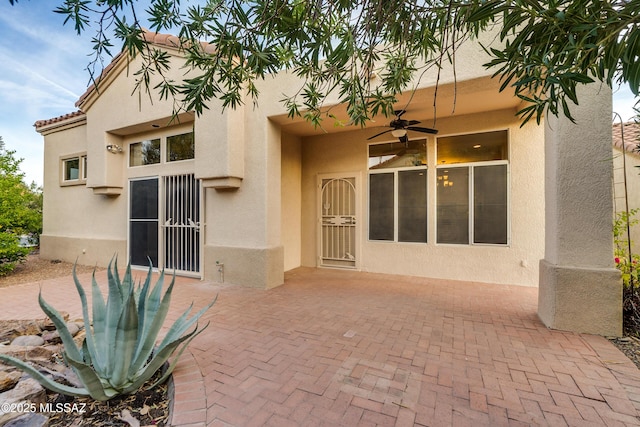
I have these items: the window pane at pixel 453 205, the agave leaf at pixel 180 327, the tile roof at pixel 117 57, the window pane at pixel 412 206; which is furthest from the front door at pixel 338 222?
the agave leaf at pixel 180 327

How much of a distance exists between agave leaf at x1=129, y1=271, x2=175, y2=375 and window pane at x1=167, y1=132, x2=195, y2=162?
203 inches

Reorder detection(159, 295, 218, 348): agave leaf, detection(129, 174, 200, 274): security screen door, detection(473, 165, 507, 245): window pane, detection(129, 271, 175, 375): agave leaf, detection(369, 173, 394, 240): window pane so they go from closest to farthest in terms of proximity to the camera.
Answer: detection(129, 271, 175, 375): agave leaf, detection(159, 295, 218, 348): agave leaf, detection(473, 165, 507, 245): window pane, detection(129, 174, 200, 274): security screen door, detection(369, 173, 394, 240): window pane

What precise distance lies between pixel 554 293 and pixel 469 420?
2689mm

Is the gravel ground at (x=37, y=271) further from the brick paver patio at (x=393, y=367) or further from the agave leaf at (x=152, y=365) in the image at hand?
the agave leaf at (x=152, y=365)

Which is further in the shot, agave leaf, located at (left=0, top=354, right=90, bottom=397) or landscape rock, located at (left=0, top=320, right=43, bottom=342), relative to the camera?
landscape rock, located at (left=0, top=320, right=43, bottom=342)

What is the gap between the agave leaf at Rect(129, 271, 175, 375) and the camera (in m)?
2.29

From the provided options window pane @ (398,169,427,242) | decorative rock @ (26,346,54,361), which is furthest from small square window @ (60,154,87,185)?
window pane @ (398,169,427,242)

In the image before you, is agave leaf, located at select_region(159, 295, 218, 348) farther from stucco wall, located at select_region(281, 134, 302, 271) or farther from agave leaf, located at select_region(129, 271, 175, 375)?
stucco wall, located at select_region(281, 134, 302, 271)

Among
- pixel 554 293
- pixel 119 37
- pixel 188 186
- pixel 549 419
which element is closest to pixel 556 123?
pixel 554 293

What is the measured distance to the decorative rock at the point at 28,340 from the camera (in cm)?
301

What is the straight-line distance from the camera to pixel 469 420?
83.5 inches

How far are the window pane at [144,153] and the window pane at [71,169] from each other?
261cm

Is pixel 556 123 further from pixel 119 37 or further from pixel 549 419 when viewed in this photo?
pixel 119 37

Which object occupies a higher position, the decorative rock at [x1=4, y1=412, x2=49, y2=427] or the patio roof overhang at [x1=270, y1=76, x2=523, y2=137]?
the patio roof overhang at [x1=270, y1=76, x2=523, y2=137]
